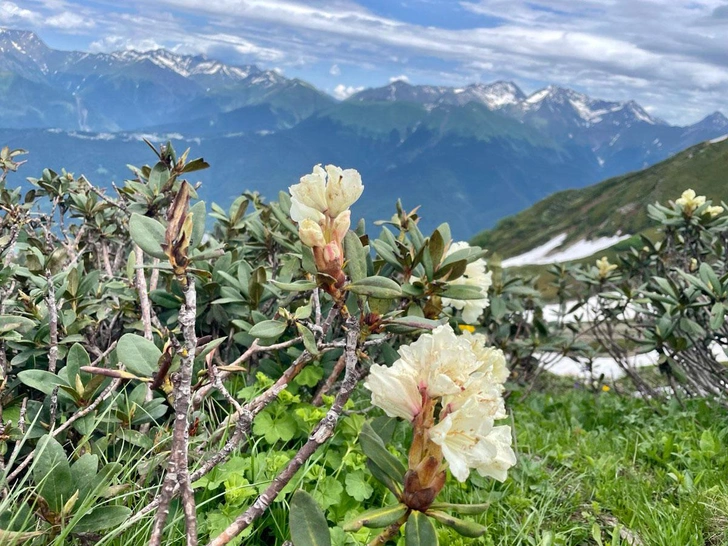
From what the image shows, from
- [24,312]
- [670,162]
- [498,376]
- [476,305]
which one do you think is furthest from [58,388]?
[670,162]

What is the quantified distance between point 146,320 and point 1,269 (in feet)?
1.86

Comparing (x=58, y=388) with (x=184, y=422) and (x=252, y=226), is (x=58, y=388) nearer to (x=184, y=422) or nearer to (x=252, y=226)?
(x=184, y=422)

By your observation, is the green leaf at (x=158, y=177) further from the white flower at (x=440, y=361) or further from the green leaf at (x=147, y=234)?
the white flower at (x=440, y=361)

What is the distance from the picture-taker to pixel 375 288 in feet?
4.49

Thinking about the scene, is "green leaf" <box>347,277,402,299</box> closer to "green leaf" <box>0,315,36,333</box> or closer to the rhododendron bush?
the rhododendron bush

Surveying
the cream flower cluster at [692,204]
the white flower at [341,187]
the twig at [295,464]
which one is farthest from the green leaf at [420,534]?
the cream flower cluster at [692,204]

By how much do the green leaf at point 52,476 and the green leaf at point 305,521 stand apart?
0.66m

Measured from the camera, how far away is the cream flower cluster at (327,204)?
131 centimetres

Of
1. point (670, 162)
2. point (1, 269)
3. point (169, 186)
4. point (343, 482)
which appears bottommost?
point (670, 162)

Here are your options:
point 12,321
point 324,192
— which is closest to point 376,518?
point 324,192

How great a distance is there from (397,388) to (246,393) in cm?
123

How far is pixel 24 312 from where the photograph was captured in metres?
2.14

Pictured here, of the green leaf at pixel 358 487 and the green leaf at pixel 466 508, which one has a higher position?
the green leaf at pixel 466 508

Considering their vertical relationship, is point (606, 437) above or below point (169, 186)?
below
